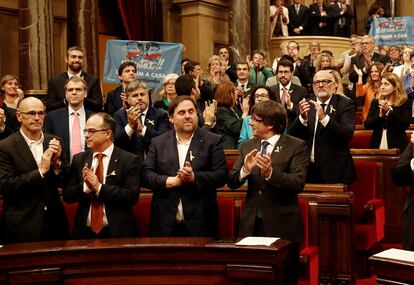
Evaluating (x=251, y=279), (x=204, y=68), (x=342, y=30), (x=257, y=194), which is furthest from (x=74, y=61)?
(x=342, y=30)

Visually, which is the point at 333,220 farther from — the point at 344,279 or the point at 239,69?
the point at 239,69

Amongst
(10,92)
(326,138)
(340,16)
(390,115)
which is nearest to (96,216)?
(326,138)

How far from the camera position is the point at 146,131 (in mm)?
4262

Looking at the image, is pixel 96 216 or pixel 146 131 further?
pixel 146 131

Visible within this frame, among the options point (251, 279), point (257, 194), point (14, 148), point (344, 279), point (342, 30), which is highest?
point (342, 30)

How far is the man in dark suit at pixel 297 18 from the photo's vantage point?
11.7m

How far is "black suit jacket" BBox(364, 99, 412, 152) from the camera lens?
16.9 feet

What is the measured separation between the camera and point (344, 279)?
3.65m

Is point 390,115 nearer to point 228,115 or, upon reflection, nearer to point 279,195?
point 228,115

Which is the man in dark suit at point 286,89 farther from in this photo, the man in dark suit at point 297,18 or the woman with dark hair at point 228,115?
the man in dark suit at point 297,18

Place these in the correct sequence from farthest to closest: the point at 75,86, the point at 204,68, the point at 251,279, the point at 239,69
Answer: the point at 204,68 < the point at 239,69 < the point at 75,86 < the point at 251,279

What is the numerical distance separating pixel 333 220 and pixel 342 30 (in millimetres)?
9299

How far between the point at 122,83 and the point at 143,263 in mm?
2694

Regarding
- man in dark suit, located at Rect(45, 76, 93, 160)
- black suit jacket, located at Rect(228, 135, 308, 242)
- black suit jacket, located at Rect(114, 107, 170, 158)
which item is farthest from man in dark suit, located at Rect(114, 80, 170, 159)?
black suit jacket, located at Rect(228, 135, 308, 242)
